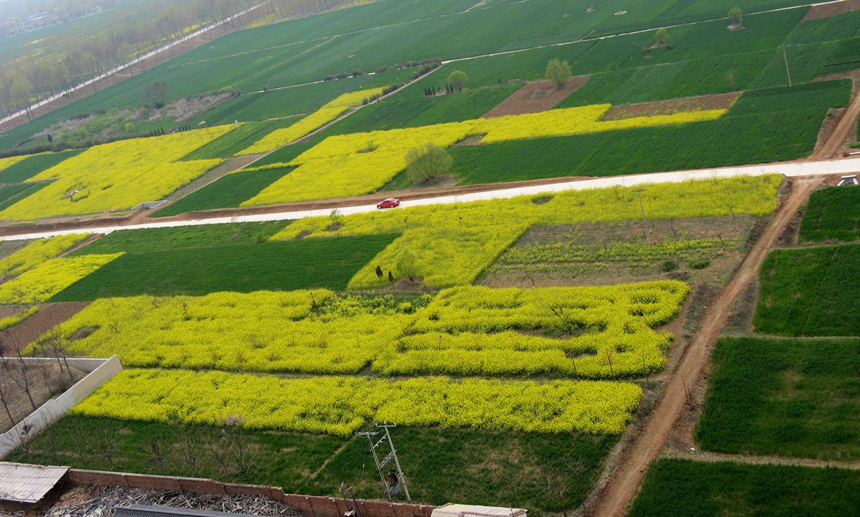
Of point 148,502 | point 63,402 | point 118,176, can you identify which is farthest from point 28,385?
point 118,176

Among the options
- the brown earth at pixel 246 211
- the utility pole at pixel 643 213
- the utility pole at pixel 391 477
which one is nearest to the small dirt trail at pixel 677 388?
the utility pole at pixel 643 213

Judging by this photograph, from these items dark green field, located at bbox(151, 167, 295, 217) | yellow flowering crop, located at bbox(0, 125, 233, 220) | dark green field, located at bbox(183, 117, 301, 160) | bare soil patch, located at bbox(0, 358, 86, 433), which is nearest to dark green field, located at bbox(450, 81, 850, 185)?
dark green field, located at bbox(151, 167, 295, 217)

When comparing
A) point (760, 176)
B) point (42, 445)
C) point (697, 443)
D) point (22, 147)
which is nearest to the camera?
point (697, 443)

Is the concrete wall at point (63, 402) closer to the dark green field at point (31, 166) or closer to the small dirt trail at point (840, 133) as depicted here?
the small dirt trail at point (840, 133)

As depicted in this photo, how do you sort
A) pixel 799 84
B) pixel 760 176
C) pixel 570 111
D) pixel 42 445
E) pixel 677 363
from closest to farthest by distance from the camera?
pixel 677 363 → pixel 42 445 → pixel 760 176 → pixel 799 84 → pixel 570 111

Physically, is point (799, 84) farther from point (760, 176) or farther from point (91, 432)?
point (91, 432)

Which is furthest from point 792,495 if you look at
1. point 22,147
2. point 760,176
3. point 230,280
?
point 22,147

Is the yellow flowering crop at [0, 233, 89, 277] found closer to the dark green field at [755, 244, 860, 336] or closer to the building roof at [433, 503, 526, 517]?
the building roof at [433, 503, 526, 517]
